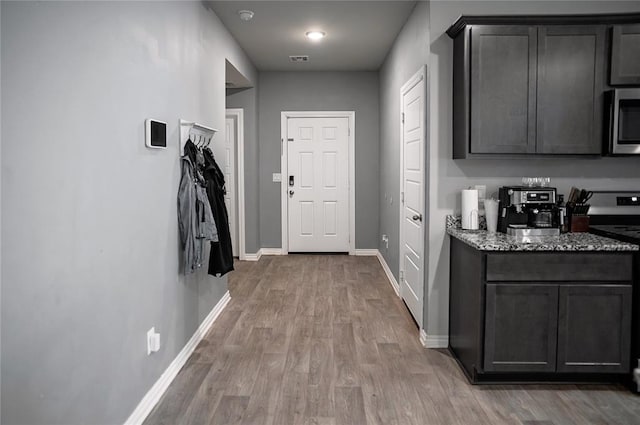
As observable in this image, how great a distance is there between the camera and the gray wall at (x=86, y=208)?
154 cm

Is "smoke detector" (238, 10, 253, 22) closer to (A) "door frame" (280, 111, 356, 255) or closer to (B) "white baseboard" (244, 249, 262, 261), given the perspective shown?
(A) "door frame" (280, 111, 356, 255)

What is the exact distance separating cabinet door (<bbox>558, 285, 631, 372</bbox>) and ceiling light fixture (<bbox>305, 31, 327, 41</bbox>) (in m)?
3.30

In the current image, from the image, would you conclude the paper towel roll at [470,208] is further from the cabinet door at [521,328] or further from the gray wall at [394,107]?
the cabinet door at [521,328]

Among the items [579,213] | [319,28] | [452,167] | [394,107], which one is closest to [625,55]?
[579,213]

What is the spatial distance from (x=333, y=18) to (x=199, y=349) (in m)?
2.97

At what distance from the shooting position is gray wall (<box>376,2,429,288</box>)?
3.88 m

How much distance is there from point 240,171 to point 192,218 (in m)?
3.73

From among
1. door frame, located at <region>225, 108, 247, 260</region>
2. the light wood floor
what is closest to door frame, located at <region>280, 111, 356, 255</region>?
door frame, located at <region>225, 108, 247, 260</region>

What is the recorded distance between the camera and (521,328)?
2.89 meters

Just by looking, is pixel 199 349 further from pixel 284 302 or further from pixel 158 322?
pixel 284 302

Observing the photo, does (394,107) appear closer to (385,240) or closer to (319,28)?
(319,28)

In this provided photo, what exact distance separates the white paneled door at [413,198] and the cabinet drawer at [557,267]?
35.7 inches

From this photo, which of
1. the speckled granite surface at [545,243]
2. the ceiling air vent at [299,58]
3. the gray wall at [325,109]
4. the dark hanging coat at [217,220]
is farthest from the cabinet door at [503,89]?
the gray wall at [325,109]

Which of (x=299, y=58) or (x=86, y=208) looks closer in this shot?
(x=86, y=208)
